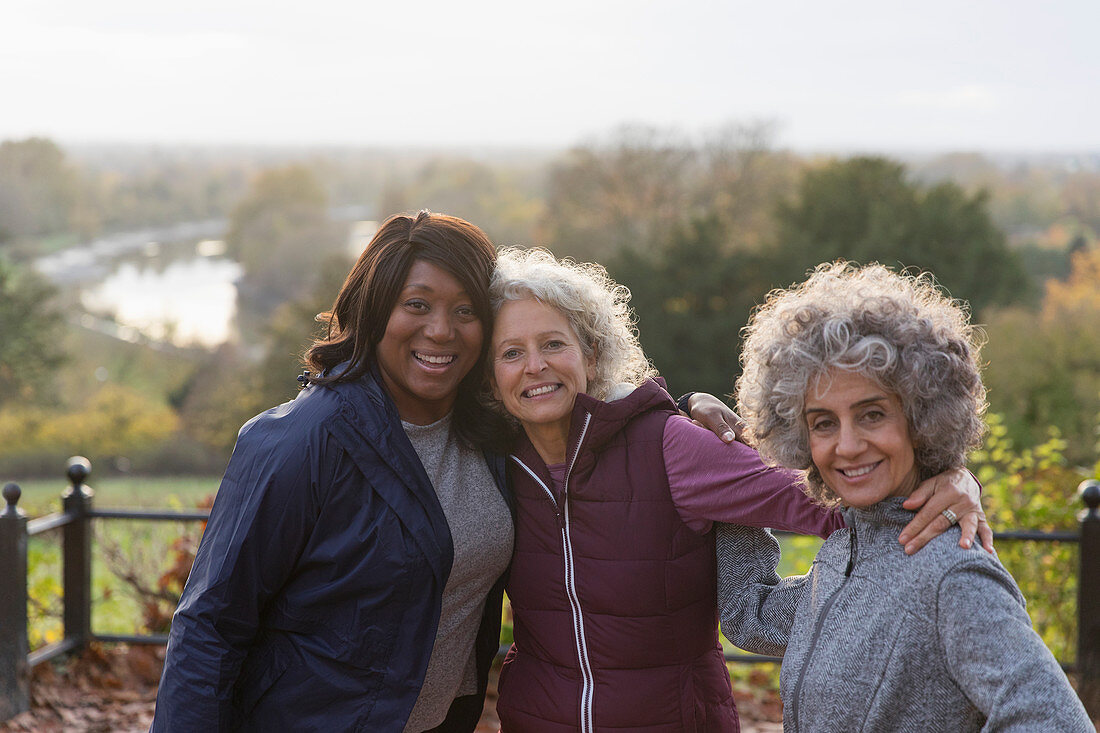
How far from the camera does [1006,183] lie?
6181cm

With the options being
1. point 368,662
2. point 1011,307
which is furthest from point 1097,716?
point 1011,307

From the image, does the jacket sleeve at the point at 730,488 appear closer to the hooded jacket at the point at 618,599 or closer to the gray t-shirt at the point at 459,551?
the hooded jacket at the point at 618,599

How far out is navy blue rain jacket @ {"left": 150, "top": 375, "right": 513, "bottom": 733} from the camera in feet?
6.81

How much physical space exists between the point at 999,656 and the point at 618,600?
0.89 meters

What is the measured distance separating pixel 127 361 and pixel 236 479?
126 ft

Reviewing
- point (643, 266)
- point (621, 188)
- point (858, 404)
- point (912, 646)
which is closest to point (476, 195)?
point (621, 188)

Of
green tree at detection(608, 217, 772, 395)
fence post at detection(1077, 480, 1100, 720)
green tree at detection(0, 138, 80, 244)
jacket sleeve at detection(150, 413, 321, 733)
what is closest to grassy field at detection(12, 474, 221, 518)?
jacket sleeve at detection(150, 413, 321, 733)

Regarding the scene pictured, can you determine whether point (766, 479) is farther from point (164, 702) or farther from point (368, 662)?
point (164, 702)

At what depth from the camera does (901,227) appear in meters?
32.5

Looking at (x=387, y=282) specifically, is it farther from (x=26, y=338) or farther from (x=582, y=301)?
(x=26, y=338)

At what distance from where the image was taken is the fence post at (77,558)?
4.58m

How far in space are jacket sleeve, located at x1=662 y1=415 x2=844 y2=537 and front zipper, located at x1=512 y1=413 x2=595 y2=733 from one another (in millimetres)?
222

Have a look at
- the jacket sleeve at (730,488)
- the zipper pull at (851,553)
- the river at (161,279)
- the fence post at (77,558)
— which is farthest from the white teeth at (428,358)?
the river at (161,279)

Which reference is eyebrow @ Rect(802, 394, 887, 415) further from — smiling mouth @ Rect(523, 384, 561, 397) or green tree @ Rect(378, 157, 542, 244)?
green tree @ Rect(378, 157, 542, 244)
